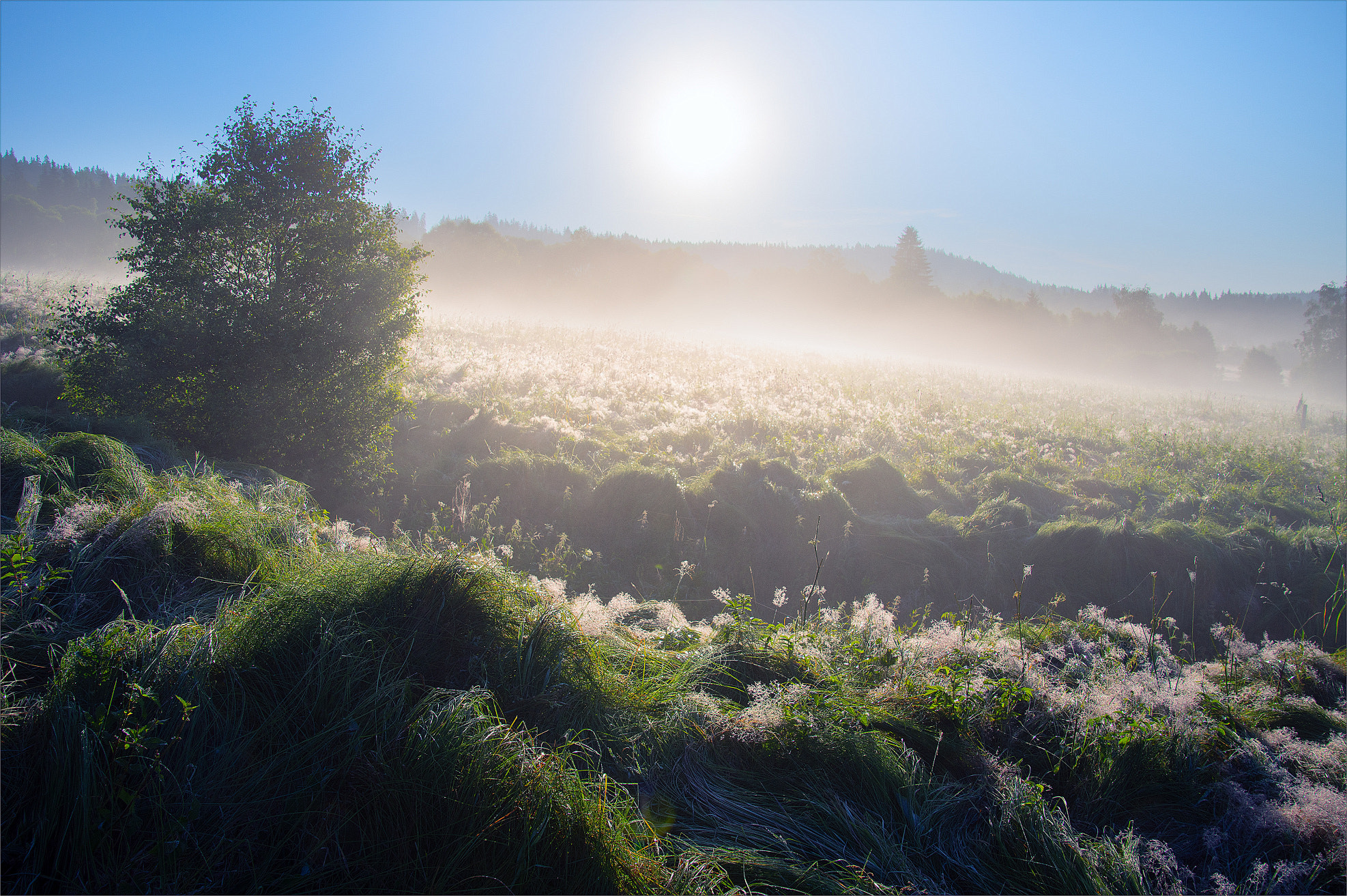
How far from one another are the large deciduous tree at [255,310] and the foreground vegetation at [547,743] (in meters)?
3.54

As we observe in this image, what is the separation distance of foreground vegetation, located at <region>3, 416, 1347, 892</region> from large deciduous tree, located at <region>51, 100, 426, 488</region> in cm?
354

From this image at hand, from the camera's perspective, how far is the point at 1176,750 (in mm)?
3475

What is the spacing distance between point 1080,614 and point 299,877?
649 centimetres

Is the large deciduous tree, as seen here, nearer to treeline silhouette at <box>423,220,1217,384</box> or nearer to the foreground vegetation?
the foreground vegetation

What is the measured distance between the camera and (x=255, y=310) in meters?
7.90

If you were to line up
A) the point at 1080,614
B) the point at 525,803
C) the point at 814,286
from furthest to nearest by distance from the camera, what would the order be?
1. the point at 814,286
2. the point at 1080,614
3. the point at 525,803

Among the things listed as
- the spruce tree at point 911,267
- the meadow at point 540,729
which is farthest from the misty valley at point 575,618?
the spruce tree at point 911,267

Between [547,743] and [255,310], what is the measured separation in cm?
795

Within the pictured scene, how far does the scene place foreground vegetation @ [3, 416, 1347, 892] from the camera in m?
2.33

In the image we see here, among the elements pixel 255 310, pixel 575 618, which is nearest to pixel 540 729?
pixel 575 618

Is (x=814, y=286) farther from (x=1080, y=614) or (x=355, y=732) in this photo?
(x=355, y=732)

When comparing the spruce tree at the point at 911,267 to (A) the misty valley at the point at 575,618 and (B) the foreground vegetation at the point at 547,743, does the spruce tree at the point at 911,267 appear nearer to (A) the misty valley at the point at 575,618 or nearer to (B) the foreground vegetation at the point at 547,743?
(A) the misty valley at the point at 575,618

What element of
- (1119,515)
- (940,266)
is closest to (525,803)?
(1119,515)

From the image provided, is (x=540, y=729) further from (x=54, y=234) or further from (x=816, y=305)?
(x=54, y=234)
